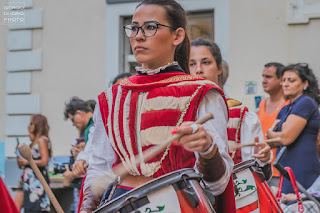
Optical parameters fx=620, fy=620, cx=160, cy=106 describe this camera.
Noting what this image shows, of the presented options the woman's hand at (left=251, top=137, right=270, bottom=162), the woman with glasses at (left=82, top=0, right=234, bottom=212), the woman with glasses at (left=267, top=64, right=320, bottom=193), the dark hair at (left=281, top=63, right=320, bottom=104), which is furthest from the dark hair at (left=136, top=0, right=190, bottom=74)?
the dark hair at (left=281, top=63, right=320, bottom=104)

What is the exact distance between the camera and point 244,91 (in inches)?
334

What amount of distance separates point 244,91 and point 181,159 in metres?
6.09

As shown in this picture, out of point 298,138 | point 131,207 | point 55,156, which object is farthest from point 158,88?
point 55,156

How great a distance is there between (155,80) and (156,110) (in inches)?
7.1

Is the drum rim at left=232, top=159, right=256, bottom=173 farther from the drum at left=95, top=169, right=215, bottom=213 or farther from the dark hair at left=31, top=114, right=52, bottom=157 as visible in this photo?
the dark hair at left=31, top=114, right=52, bottom=157

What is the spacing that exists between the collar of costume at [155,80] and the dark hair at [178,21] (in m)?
0.14

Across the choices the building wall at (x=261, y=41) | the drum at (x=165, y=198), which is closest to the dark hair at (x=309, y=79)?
the building wall at (x=261, y=41)

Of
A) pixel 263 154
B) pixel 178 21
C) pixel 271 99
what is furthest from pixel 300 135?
pixel 178 21

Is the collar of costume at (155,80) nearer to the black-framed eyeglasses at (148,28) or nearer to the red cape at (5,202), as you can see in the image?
the black-framed eyeglasses at (148,28)

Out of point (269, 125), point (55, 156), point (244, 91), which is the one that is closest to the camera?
point (269, 125)

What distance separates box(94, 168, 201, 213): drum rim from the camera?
2.20 metres

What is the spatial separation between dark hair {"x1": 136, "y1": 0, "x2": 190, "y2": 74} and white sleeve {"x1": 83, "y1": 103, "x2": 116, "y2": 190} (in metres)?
0.46

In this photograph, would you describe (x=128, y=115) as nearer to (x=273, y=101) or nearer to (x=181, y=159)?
(x=181, y=159)

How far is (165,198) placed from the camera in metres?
2.23
